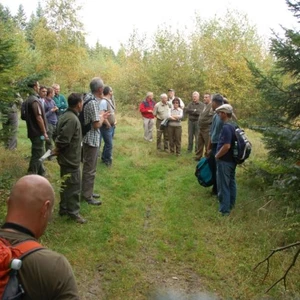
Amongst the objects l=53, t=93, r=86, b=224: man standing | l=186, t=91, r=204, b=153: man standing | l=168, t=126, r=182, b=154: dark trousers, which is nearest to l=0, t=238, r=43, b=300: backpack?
l=53, t=93, r=86, b=224: man standing

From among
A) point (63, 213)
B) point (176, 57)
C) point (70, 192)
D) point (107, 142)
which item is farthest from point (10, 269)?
point (176, 57)

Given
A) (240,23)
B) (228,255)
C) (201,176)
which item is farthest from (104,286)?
(240,23)

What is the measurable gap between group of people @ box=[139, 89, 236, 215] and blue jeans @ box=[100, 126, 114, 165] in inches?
95.8

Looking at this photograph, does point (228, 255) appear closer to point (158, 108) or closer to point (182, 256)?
point (182, 256)

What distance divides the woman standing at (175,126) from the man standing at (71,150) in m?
6.17

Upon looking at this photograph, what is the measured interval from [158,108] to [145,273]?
26.3 ft

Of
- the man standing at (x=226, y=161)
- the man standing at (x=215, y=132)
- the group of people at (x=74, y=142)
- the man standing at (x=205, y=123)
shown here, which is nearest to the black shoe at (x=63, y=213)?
the group of people at (x=74, y=142)

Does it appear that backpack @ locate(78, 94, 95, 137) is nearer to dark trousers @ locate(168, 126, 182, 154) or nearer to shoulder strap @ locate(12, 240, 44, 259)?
shoulder strap @ locate(12, 240, 44, 259)

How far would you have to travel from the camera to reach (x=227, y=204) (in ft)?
21.3

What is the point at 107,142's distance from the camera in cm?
917

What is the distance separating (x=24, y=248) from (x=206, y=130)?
28.7 feet

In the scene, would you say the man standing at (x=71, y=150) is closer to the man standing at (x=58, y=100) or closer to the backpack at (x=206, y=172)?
the backpack at (x=206, y=172)

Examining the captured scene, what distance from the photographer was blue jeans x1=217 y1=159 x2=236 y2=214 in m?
6.34

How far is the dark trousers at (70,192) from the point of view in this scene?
5.57 meters
